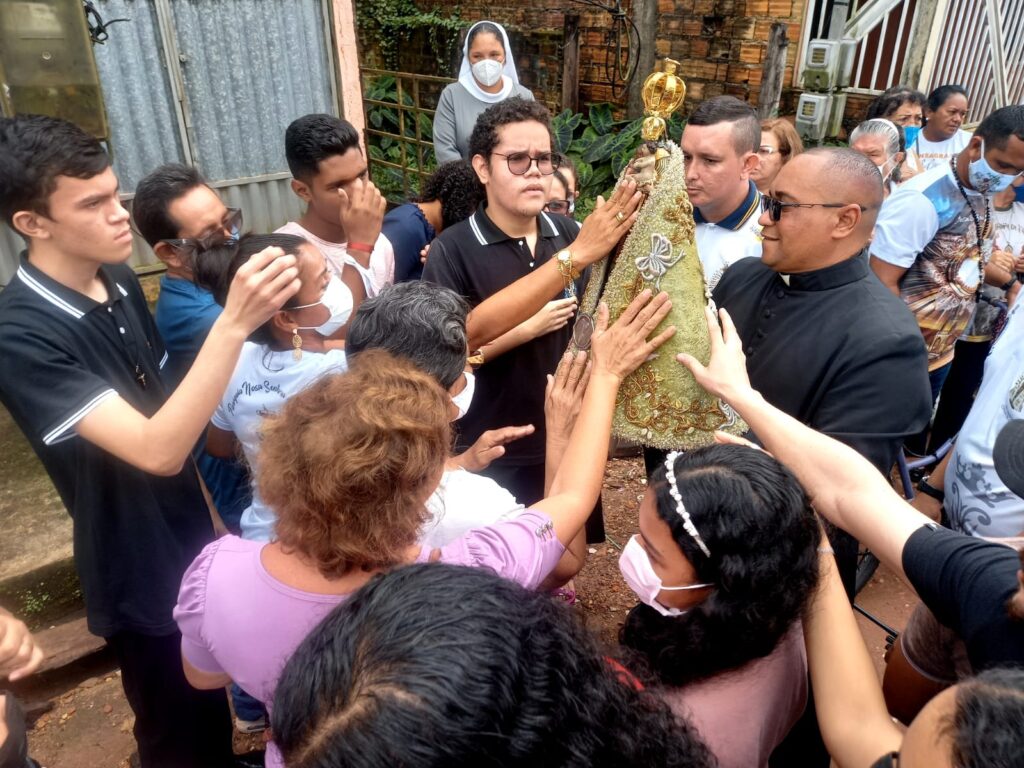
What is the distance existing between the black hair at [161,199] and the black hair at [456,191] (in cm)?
145

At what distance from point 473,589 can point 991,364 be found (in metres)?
2.43

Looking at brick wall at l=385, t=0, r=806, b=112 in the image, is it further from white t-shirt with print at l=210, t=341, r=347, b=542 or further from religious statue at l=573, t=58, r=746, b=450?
white t-shirt with print at l=210, t=341, r=347, b=542

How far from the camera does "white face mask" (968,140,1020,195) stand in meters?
3.66

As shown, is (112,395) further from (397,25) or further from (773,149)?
(397,25)

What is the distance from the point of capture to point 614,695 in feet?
3.36

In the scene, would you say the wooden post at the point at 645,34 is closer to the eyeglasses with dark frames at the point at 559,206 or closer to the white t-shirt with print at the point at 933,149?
the white t-shirt with print at the point at 933,149

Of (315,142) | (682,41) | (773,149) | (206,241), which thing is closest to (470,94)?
(773,149)

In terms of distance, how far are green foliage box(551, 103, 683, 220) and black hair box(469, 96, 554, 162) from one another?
4638 millimetres

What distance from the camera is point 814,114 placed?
21.4ft

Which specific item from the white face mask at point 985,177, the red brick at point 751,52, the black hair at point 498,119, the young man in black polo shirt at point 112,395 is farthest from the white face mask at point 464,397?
the red brick at point 751,52

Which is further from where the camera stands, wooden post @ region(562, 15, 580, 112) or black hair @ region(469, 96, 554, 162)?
wooden post @ region(562, 15, 580, 112)

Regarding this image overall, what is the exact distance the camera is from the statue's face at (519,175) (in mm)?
2705

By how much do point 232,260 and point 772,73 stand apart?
21.3 feet

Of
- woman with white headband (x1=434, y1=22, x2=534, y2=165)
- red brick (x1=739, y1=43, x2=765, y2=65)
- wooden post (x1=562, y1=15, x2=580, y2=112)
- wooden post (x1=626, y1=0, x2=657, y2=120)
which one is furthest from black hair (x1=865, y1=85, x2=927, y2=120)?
wooden post (x1=562, y1=15, x2=580, y2=112)
